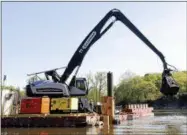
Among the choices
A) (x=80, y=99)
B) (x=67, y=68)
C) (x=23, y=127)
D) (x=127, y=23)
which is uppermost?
(x=127, y=23)

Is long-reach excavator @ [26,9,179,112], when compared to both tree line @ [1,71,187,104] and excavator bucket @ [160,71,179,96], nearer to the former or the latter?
excavator bucket @ [160,71,179,96]

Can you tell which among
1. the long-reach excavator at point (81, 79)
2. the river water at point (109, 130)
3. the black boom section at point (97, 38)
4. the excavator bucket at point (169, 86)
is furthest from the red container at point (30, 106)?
the excavator bucket at point (169, 86)

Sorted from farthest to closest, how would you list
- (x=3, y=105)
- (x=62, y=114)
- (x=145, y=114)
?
1. (x=145, y=114)
2. (x=3, y=105)
3. (x=62, y=114)

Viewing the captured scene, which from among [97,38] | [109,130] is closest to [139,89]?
[97,38]

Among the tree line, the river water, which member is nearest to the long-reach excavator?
the river water

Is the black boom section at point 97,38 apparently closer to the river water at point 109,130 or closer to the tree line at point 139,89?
the river water at point 109,130

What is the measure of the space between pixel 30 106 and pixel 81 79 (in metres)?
4.49

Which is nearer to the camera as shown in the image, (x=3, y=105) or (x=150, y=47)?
(x=3, y=105)

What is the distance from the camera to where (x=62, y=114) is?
83.8 feet

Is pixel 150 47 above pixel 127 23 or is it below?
below

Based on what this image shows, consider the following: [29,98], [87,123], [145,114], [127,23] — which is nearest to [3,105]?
[29,98]

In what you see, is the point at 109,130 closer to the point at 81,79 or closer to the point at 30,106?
the point at 30,106

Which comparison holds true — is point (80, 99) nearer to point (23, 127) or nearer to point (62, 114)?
point (62, 114)

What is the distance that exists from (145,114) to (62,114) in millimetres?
21601
